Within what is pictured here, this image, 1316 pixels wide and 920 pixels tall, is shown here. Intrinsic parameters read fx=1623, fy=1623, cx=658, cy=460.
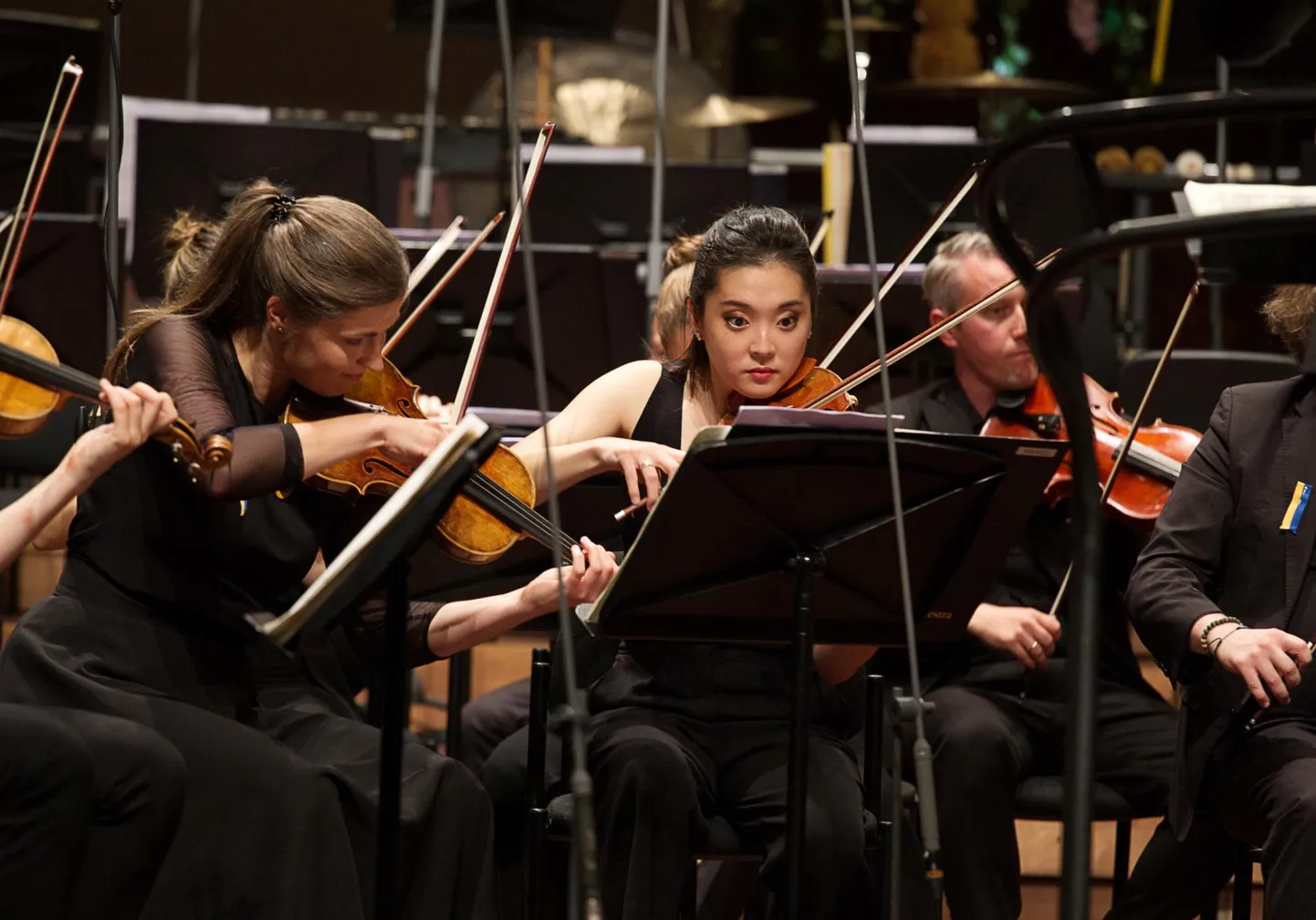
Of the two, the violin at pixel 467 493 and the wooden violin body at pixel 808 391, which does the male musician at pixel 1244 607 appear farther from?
the violin at pixel 467 493

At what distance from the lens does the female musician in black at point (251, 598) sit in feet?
6.49

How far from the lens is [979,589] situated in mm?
2021

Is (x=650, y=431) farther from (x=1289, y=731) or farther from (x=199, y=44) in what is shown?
(x=199, y=44)

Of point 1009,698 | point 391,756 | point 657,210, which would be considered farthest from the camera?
point 657,210

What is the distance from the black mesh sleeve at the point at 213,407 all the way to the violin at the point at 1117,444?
131cm

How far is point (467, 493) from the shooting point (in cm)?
211

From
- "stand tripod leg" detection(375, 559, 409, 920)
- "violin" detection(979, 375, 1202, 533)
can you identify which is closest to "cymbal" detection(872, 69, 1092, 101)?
"violin" detection(979, 375, 1202, 533)

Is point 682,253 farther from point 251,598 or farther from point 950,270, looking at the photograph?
point 251,598

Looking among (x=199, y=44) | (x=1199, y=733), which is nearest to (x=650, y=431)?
(x=1199, y=733)

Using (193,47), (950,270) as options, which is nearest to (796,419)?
(950,270)

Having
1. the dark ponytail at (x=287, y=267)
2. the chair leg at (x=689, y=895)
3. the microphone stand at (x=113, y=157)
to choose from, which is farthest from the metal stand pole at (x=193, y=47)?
the chair leg at (x=689, y=895)

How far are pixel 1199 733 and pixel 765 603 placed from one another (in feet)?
2.34

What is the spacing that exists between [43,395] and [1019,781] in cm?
158

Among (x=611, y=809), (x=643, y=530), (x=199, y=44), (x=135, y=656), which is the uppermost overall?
(x=199, y=44)
